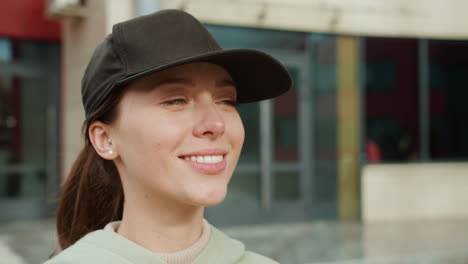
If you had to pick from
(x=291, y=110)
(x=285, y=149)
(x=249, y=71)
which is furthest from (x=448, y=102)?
(x=249, y=71)

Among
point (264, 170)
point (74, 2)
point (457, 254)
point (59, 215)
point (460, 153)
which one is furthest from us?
point (460, 153)

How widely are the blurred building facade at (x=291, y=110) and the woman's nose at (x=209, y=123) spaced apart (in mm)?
7092

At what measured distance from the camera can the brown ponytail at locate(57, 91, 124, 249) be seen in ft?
6.09

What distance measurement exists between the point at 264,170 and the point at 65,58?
380 centimetres

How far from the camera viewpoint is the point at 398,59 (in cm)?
1112

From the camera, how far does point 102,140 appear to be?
5.40 feet

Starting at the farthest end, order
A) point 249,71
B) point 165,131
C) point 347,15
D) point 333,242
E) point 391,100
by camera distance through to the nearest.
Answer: point 391,100, point 347,15, point 333,242, point 249,71, point 165,131

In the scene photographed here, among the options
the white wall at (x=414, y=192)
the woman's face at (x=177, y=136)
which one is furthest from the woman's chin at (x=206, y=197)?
the white wall at (x=414, y=192)

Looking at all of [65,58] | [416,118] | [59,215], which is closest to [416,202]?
[416,118]

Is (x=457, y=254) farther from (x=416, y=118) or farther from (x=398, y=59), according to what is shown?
(x=398, y=59)

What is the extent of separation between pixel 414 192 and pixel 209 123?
9.00 m

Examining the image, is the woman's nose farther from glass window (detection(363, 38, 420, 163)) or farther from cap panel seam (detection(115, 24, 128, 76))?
glass window (detection(363, 38, 420, 163))

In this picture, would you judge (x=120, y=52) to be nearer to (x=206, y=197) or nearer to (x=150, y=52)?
(x=150, y=52)

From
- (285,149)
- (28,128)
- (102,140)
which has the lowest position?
(285,149)
